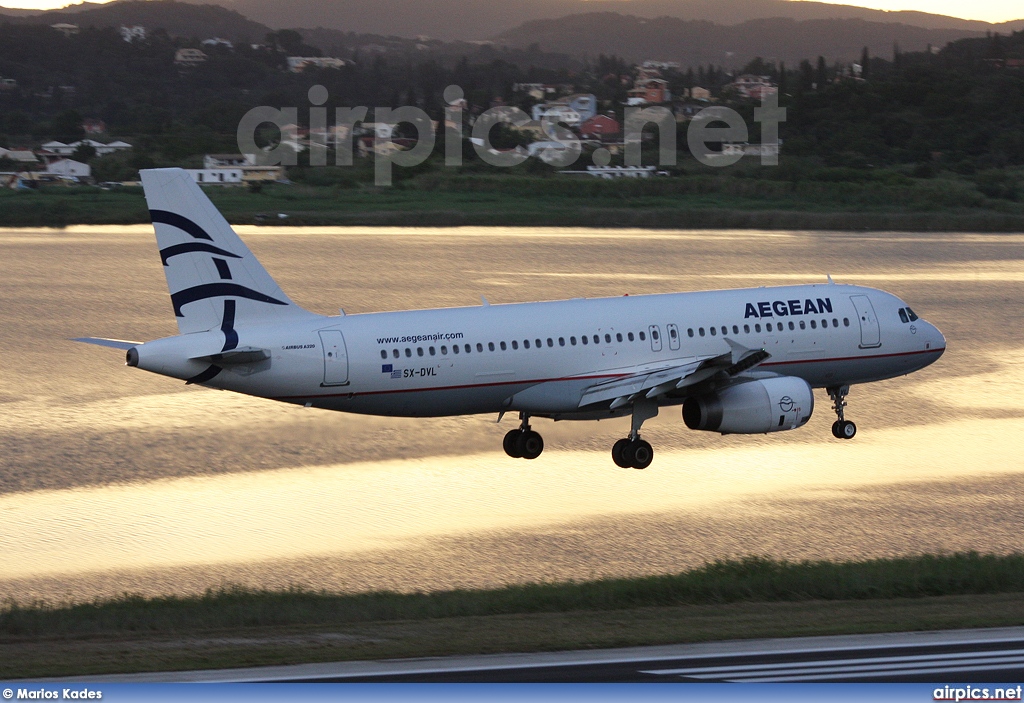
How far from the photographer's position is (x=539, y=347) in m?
40.0

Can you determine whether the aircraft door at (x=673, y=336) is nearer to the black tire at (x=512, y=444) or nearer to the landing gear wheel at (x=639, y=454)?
the landing gear wheel at (x=639, y=454)

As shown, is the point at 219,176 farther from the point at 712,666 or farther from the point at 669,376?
the point at 712,666

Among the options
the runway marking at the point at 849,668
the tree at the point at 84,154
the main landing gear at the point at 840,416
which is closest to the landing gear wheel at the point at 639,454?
the main landing gear at the point at 840,416

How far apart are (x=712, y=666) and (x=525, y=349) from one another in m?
18.2

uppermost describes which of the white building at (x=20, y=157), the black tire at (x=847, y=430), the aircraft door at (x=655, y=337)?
the white building at (x=20, y=157)

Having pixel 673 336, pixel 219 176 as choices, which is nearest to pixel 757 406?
pixel 673 336

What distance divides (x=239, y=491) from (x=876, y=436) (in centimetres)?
2256

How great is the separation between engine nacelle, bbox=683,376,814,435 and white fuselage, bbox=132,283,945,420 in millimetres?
1225

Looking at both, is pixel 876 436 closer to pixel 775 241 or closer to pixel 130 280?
pixel 130 280

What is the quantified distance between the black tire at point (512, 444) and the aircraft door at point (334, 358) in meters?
6.89

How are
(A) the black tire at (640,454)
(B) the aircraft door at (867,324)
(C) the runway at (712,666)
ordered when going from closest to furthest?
(C) the runway at (712,666)
(A) the black tire at (640,454)
(B) the aircraft door at (867,324)

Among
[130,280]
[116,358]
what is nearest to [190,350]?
[116,358]

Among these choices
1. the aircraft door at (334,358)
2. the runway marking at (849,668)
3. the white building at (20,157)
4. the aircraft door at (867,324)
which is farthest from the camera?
the white building at (20,157)

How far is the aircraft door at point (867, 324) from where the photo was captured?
146 feet
